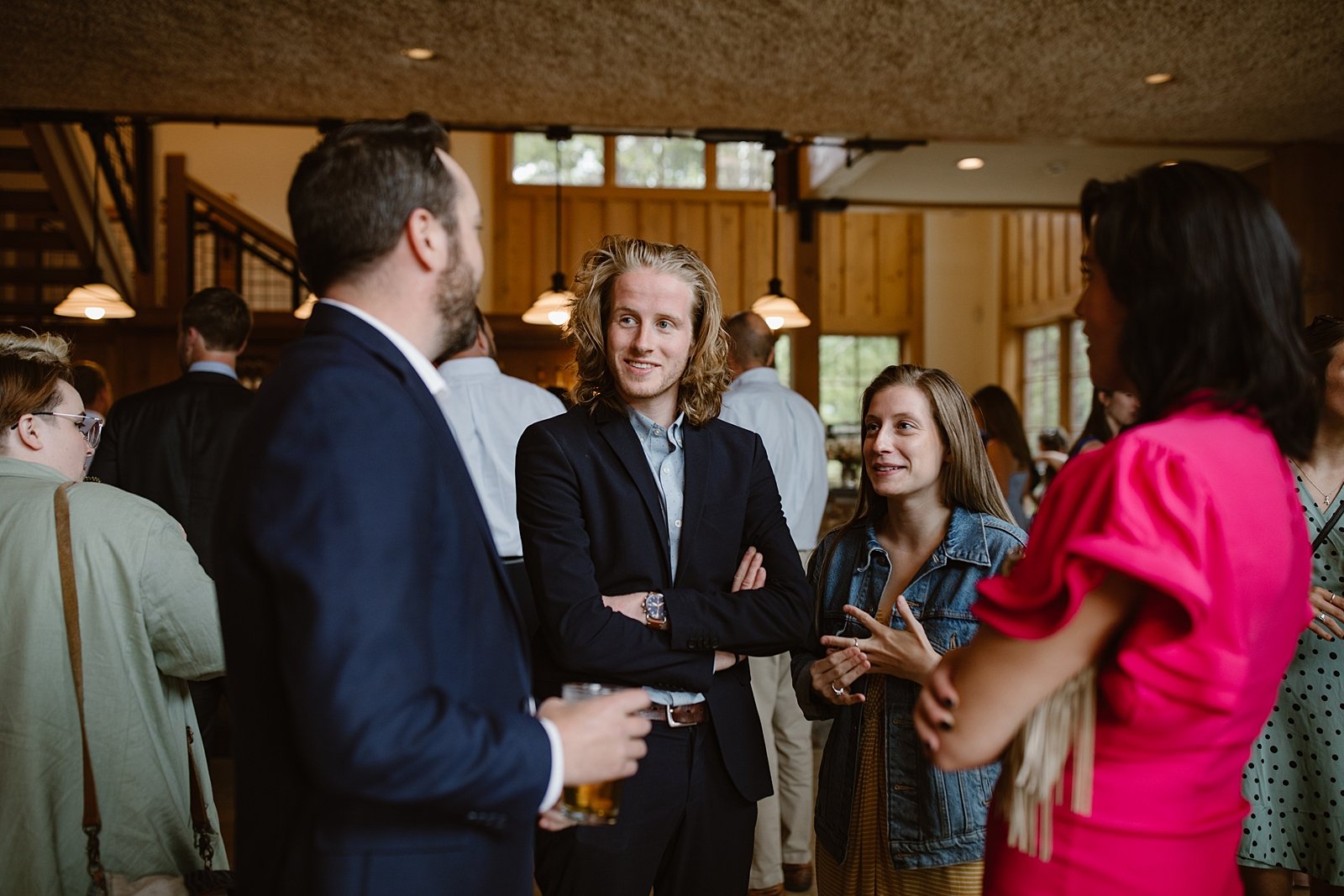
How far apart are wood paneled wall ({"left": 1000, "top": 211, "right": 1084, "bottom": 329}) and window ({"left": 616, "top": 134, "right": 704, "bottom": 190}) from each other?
3.78m

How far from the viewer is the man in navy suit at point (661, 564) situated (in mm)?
1767

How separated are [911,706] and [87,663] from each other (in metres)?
1.47

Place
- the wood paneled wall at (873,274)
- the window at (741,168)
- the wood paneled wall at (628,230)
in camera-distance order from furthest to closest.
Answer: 1. the wood paneled wall at (873,274)
2. the window at (741,168)
3. the wood paneled wall at (628,230)

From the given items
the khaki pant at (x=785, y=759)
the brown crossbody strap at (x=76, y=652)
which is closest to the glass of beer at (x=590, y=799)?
the brown crossbody strap at (x=76, y=652)

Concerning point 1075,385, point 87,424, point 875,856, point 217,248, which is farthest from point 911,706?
point 1075,385

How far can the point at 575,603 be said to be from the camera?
68.9 inches

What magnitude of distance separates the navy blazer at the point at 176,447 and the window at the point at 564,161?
8817 mm

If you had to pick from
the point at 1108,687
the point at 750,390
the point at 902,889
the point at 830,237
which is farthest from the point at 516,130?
the point at 830,237

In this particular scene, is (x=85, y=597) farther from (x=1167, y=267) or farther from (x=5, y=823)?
(x=1167, y=267)

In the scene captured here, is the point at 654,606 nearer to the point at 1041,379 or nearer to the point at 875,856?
the point at 875,856

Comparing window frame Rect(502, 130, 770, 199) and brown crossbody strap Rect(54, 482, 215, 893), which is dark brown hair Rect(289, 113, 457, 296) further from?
window frame Rect(502, 130, 770, 199)

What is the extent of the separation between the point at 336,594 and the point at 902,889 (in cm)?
125

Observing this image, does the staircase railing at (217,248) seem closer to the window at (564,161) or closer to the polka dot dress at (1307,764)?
the window at (564,161)

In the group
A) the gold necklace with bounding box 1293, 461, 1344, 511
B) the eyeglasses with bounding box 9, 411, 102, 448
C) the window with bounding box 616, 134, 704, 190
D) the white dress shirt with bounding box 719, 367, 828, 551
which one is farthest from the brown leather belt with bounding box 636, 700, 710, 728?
the window with bounding box 616, 134, 704, 190
